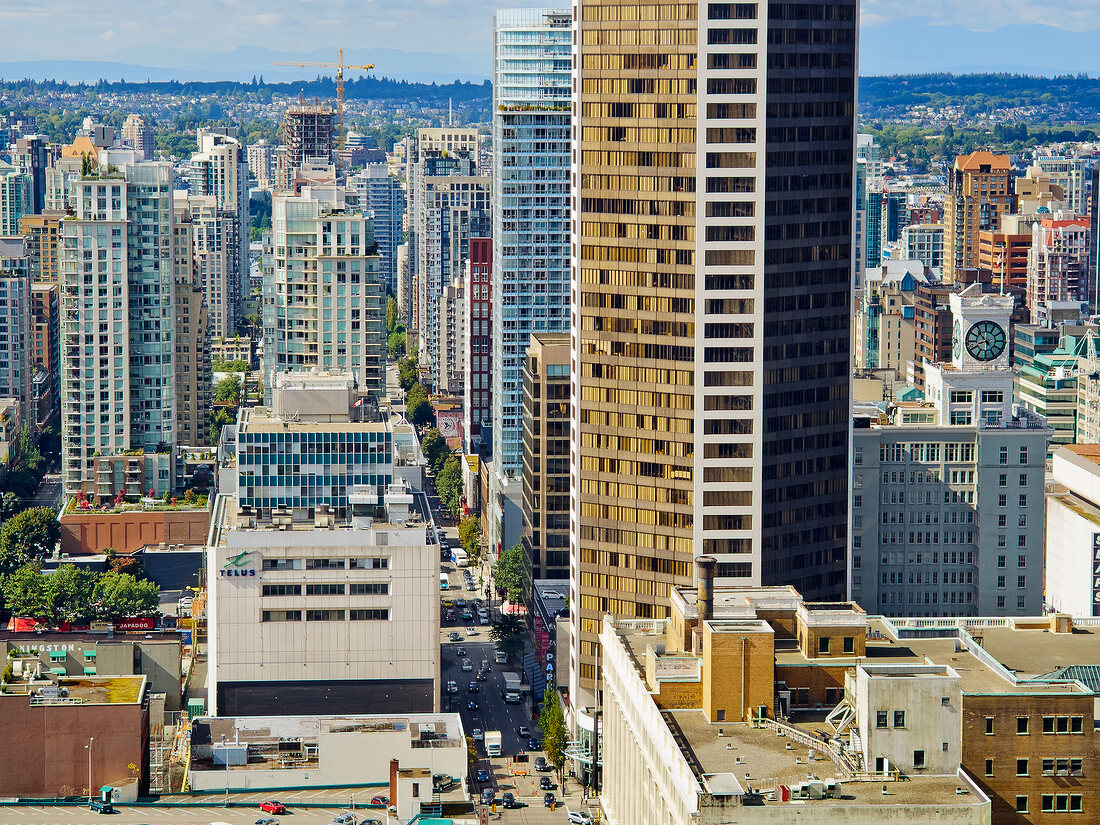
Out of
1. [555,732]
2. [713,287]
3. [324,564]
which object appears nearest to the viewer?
[713,287]

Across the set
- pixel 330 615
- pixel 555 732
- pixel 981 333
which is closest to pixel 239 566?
Result: pixel 330 615

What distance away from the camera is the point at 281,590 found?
156 meters

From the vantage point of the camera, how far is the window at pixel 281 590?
155875mm

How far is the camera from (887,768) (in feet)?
305

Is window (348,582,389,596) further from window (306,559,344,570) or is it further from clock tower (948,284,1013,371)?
clock tower (948,284,1013,371)

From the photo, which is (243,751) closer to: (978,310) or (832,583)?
(832,583)

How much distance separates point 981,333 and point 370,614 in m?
60.6

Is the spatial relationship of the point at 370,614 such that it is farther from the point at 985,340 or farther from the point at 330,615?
the point at 985,340

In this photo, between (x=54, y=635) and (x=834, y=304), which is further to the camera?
(x=54, y=635)

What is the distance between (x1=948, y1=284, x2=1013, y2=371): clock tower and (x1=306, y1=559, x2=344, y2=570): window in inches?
2325

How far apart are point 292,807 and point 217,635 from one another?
31868 millimetres

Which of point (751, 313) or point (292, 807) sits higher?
point (751, 313)

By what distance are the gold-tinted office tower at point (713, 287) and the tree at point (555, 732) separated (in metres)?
16.2

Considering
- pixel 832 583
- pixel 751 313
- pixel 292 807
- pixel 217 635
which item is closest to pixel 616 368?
pixel 751 313
